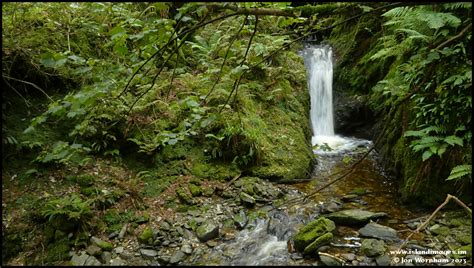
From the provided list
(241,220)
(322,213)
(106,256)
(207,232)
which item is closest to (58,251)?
(106,256)

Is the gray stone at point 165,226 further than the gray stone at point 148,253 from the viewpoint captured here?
Yes

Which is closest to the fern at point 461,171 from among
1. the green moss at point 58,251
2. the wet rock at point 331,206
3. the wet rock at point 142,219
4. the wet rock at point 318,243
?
the wet rock at point 331,206

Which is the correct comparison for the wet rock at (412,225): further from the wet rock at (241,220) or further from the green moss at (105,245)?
the green moss at (105,245)

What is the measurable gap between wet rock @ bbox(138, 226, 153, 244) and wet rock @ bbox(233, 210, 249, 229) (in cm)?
122

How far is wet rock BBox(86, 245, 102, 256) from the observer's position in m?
3.85

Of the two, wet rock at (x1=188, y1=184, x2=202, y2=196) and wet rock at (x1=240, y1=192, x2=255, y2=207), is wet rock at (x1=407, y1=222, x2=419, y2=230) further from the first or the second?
wet rock at (x1=188, y1=184, x2=202, y2=196)

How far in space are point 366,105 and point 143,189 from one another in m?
7.09

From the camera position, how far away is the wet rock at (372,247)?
3879 millimetres

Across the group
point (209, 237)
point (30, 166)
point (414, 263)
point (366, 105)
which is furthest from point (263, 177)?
point (366, 105)

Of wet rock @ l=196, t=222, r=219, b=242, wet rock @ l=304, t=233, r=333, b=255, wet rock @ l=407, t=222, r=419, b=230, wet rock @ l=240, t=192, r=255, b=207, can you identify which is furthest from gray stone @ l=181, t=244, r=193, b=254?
wet rock @ l=407, t=222, r=419, b=230

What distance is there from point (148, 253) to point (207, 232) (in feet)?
2.65

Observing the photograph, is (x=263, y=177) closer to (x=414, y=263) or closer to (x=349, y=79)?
(x=414, y=263)

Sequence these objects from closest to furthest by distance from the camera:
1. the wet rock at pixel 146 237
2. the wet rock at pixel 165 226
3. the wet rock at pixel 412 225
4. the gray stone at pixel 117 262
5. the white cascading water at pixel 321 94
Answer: the gray stone at pixel 117 262 → the wet rock at pixel 146 237 → the wet rock at pixel 165 226 → the wet rock at pixel 412 225 → the white cascading water at pixel 321 94

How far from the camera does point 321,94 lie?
410 inches
